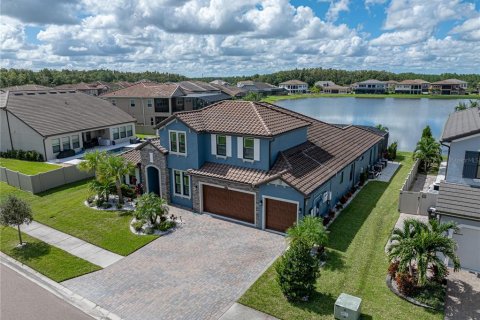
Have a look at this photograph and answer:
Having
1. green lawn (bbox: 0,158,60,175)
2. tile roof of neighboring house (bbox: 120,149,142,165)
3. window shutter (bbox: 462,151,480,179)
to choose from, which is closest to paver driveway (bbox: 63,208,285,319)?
tile roof of neighboring house (bbox: 120,149,142,165)

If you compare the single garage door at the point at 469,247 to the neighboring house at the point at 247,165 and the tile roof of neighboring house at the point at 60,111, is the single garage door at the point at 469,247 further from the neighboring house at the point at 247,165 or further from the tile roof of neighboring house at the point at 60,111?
the tile roof of neighboring house at the point at 60,111

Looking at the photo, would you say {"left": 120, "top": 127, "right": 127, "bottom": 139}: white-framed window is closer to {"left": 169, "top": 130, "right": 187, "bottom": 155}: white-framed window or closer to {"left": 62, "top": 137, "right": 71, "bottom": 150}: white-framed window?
{"left": 62, "top": 137, "right": 71, "bottom": 150}: white-framed window

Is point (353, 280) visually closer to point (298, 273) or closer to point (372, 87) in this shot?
point (298, 273)

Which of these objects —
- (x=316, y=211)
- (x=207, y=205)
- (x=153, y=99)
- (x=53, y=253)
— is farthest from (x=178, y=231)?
(x=153, y=99)

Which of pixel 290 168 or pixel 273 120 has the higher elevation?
pixel 273 120

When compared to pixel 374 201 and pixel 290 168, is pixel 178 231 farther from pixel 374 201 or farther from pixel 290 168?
pixel 374 201

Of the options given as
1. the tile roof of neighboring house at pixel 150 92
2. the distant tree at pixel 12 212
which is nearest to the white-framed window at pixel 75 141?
the tile roof of neighboring house at pixel 150 92
